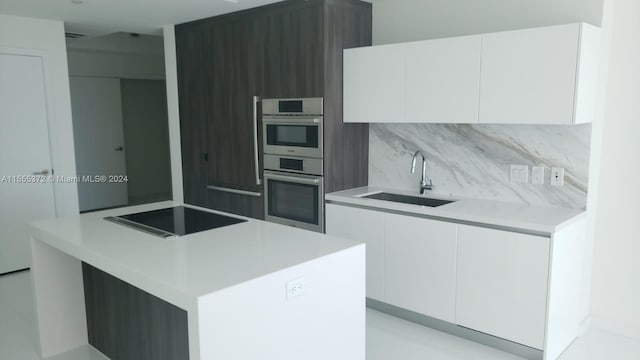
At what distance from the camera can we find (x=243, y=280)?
70.9 inches

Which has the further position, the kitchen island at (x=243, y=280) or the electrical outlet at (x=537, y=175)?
the electrical outlet at (x=537, y=175)

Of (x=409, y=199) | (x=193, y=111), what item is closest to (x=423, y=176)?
(x=409, y=199)

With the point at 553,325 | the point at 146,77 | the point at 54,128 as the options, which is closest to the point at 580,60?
the point at 553,325

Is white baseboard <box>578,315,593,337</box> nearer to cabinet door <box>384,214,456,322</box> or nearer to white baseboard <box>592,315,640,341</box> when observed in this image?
white baseboard <box>592,315,640,341</box>

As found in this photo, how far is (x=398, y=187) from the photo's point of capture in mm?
3984

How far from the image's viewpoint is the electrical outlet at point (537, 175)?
3.20 metres

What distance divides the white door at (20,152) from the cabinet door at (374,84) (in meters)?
3.05

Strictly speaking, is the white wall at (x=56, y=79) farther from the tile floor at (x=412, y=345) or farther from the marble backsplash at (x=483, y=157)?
the marble backsplash at (x=483, y=157)

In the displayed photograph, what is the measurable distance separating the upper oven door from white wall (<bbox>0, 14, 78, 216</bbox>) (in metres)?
2.17

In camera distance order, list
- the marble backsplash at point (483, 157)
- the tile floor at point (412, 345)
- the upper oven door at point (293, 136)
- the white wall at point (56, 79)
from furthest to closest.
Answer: the white wall at point (56, 79), the upper oven door at point (293, 136), the marble backsplash at point (483, 157), the tile floor at point (412, 345)

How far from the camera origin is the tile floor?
2951 mm

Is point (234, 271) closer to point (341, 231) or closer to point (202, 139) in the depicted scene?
point (341, 231)

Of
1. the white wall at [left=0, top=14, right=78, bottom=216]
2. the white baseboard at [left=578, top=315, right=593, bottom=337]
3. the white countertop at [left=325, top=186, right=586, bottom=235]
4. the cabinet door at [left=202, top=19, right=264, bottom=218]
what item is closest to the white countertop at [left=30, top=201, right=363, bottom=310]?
the white countertop at [left=325, top=186, right=586, bottom=235]

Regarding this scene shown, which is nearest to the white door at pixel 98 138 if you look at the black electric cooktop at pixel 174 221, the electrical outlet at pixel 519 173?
the black electric cooktop at pixel 174 221
